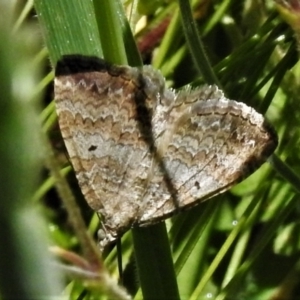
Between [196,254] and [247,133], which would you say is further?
[196,254]

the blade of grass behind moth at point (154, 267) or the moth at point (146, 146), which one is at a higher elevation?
the moth at point (146, 146)

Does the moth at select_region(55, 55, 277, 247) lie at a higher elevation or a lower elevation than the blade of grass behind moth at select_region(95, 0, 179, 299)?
higher

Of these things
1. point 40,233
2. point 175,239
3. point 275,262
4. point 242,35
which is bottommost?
point 275,262

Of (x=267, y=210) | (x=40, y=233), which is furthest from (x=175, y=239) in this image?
(x=40, y=233)

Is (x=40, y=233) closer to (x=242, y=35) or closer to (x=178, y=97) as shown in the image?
(x=178, y=97)
